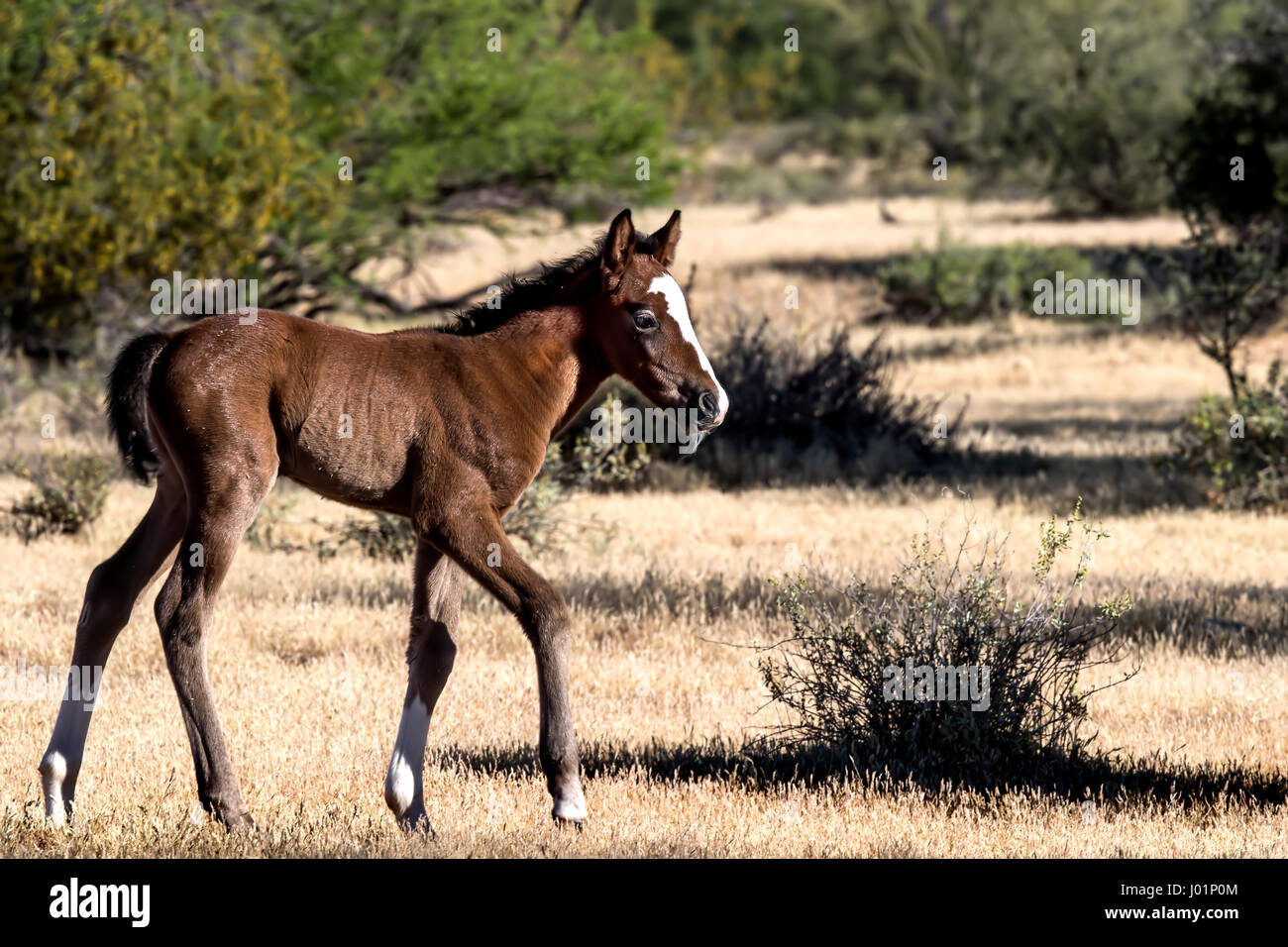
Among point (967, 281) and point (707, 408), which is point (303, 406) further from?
point (967, 281)

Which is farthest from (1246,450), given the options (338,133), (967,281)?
(967,281)

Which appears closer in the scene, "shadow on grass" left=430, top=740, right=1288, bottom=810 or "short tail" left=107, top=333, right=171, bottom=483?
"short tail" left=107, top=333, right=171, bottom=483

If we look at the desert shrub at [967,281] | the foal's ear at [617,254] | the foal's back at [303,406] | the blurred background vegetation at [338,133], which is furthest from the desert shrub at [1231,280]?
the desert shrub at [967,281]

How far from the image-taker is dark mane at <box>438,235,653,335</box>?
6.05 meters

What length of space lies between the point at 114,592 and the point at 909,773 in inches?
124

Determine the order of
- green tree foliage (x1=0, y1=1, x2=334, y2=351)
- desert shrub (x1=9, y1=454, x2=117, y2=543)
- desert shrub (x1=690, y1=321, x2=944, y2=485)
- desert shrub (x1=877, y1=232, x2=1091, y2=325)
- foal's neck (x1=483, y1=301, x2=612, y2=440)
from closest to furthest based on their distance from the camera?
foal's neck (x1=483, y1=301, x2=612, y2=440) < desert shrub (x1=9, y1=454, x2=117, y2=543) < desert shrub (x1=690, y1=321, x2=944, y2=485) < green tree foliage (x1=0, y1=1, x2=334, y2=351) < desert shrub (x1=877, y1=232, x2=1091, y2=325)

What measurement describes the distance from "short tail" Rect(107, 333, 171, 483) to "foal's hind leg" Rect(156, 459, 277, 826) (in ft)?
1.29

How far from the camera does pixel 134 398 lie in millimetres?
5625

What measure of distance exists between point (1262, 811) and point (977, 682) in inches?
46.9

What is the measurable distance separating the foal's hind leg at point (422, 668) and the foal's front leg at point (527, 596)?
15.3 inches
